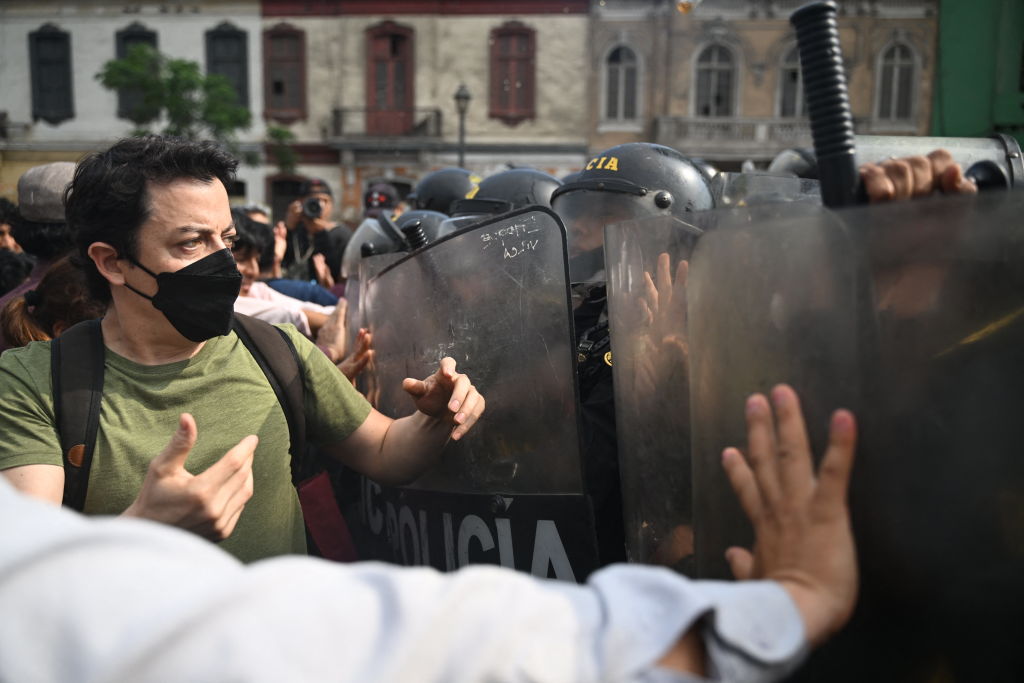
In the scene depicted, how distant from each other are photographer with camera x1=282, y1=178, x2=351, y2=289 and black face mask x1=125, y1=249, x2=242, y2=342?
123 inches

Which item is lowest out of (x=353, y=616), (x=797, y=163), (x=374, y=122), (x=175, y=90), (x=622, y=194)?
(x=353, y=616)

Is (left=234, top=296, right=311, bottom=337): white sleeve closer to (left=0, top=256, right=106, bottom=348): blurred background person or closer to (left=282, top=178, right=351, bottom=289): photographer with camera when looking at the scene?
(left=0, top=256, right=106, bottom=348): blurred background person

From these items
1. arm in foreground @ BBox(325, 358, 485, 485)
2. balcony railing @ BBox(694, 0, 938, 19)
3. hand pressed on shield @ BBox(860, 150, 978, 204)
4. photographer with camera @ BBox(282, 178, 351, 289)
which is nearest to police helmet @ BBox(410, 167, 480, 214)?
photographer with camera @ BBox(282, 178, 351, 289)

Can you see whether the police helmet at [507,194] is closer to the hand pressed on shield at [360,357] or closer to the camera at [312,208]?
the hand pressed on shield at [360,357]

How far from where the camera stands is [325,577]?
677 millimetres

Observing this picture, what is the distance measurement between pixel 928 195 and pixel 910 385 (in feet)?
0.98

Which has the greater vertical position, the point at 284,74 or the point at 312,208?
the point at 284,74

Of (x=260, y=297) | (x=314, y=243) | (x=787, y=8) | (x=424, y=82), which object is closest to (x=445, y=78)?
(x=424, y=82)

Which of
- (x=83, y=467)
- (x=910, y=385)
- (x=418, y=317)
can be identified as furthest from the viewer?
(x=418, y=317)

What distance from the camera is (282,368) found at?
170 centimetres

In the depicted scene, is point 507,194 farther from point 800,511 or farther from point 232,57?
point 232,57

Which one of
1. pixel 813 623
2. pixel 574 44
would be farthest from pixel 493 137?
pixel 813 623

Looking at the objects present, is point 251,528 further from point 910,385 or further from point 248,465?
point 910,385

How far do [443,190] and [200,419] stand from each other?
12.5ft
